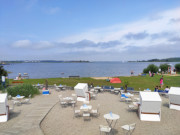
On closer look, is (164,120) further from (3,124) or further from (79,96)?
(3,124)

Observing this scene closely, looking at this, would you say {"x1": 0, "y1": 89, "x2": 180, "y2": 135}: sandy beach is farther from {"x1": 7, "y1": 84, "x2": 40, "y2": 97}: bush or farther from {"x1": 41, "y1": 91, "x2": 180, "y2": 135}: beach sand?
{"x1": 7, "y1": 84, "x2": 40, "y2": 97}: bush

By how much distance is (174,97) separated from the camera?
40.3 feet

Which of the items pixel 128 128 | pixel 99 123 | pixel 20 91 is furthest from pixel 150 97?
pixel 20 91

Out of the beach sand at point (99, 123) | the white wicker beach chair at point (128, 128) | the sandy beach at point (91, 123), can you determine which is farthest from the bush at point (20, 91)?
the white wicker beach chair at point (128, 128)

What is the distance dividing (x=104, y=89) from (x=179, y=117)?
10821mm

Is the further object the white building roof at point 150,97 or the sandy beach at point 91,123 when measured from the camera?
the white building roof at point 150,97

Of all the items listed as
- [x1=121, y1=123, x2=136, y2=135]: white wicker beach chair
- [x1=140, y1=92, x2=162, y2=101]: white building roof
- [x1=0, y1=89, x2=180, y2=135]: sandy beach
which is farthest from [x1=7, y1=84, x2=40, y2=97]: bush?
[x1=140, y1=92, x2=162, y2=101]: white building roof

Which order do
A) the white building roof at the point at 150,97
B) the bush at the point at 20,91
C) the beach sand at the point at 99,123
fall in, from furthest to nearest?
the bush at the point at 20,91 → the white building roof at the point at 150,97 → the beach sand at the point at 99,123

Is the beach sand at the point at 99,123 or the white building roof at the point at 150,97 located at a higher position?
the white building roof at the point at 150,97

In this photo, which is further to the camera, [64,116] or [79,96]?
[79,96]

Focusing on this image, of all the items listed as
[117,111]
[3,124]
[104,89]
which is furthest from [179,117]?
[3,124]

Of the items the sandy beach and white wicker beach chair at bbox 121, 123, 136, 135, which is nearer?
white wicker beach chair at bbox 121, 123, 136, 135

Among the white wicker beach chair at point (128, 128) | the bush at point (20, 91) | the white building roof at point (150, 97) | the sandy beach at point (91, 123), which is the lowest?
the sandy beach at point (91, 123)

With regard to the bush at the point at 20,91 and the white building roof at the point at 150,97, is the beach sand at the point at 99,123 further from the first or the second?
the bush at the point at 20,91
